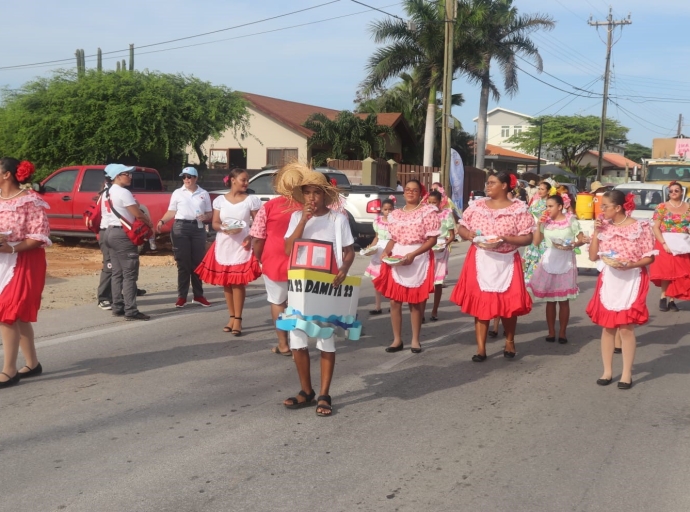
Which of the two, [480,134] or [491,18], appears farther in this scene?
[480,134]

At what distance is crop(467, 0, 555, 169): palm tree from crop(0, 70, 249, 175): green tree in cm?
1687

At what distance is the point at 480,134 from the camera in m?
42.6

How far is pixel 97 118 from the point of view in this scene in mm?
21719

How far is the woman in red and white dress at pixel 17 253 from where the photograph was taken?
6.46m

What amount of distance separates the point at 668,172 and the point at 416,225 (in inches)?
817

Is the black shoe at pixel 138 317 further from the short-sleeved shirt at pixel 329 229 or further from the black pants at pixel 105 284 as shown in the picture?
the short-sleeved shirt at pixel 329 229

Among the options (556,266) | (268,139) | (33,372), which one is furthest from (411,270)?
(268,139)

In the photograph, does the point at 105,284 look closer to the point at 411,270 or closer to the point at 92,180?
the point at 411,270

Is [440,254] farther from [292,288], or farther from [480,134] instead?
[480,134]

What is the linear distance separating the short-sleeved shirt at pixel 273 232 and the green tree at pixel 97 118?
15.5 metres

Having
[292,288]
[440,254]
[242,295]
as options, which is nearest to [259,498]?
[292,288]

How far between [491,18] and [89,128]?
21.6m

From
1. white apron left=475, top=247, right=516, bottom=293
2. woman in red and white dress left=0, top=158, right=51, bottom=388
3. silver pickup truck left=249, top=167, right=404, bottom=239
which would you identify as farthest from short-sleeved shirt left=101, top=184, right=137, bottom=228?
silver pickup truck left=249, top=167, right=404, bottom=239

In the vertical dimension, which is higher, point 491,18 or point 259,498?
point 491,18
